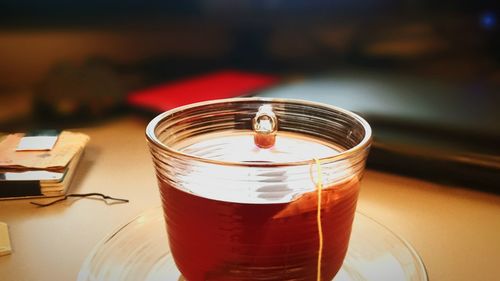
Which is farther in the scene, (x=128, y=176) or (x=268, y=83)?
(x=268, y=83)

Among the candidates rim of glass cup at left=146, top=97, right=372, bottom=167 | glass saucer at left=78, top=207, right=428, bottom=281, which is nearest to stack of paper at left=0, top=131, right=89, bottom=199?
glass saucer at left=78, top=207, right=428, bottom=281

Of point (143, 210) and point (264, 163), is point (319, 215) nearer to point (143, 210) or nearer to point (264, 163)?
point (264, 163)

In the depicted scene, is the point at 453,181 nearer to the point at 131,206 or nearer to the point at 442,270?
the point at 442,270

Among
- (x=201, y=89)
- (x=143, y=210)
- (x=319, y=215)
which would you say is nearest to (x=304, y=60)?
(x=201, y=89)

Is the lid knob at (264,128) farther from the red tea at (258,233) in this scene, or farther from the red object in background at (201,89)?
the red object in background at (201,89)

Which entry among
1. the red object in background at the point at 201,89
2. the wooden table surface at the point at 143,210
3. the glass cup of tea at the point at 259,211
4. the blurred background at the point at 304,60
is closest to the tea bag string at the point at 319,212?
the glass cup of tea at the point at 259,211

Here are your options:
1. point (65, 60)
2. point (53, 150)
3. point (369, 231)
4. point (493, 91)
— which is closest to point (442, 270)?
point (369, 231)
